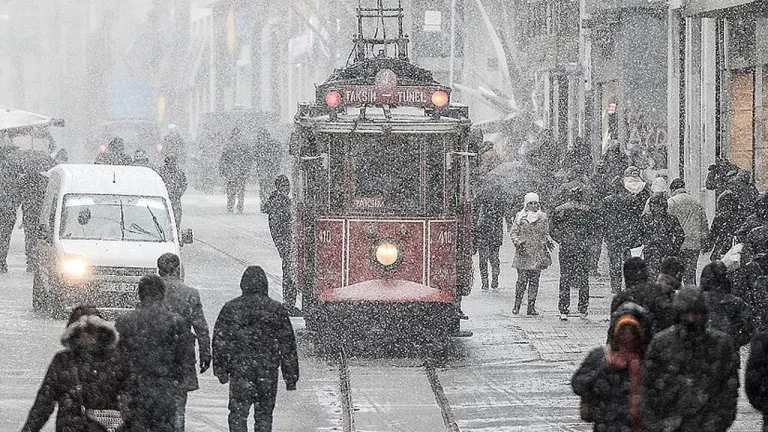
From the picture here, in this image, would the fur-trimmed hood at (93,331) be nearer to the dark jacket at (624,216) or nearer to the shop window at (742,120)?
the dark jacket at (624,216)

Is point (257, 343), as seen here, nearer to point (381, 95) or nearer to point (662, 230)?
point (381, 95)

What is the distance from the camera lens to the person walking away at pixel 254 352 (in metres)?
12.1

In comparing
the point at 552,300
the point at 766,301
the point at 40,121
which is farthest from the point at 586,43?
the point at 766,301

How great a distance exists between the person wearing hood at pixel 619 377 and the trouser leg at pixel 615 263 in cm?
1427

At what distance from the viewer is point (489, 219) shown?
81.7ft

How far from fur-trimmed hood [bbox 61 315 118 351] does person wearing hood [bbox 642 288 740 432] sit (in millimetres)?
2690

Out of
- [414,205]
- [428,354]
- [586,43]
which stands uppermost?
[586,43]

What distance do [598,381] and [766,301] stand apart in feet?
19.8

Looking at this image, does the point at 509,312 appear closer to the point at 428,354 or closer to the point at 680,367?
the point at 428,354

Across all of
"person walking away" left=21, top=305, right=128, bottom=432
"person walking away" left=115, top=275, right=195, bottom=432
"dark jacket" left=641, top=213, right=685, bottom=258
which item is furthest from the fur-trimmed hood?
"dark jacket" left=641, top=213, right=685, bottom=258

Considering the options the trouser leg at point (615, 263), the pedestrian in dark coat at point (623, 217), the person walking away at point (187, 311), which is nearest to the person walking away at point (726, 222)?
the pedestrian in dark coat at point (623, 217)

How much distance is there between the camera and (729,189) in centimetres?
2111

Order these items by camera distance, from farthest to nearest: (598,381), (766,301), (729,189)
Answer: (729,189) < (766,301) < (598,381)

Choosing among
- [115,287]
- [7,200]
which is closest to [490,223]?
[115,287]
